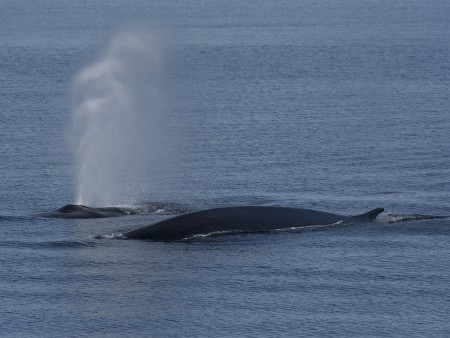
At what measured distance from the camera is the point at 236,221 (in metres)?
37.8

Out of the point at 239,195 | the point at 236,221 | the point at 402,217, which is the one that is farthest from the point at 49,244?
the point at 402,217

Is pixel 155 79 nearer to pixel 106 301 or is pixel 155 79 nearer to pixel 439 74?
pixel 439 74

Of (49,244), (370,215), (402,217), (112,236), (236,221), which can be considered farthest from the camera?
(402,217)

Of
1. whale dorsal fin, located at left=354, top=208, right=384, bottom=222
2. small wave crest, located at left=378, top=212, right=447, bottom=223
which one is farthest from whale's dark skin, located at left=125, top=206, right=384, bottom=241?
small wave crest, located at left=378, top=212, right=447, bottom=223

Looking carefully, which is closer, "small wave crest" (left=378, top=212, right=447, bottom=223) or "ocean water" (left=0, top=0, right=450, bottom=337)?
"ocean water" (left=0, top=0, right=450, bottom=337)

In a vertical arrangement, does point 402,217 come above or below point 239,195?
below

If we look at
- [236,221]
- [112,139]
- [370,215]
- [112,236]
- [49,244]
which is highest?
[112,139]

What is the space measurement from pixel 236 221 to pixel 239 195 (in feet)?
24.5

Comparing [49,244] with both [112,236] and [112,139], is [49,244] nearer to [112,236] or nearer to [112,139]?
[112,236]

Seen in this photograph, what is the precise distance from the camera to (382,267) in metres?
33.7

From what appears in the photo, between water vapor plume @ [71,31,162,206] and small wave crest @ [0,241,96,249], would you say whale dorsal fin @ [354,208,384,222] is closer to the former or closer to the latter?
small wave crest @ [0,241,96,249]

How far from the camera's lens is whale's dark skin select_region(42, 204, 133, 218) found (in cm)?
4044

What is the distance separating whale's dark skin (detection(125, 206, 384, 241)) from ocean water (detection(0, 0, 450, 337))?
0.48m

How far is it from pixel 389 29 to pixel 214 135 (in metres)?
90.6
